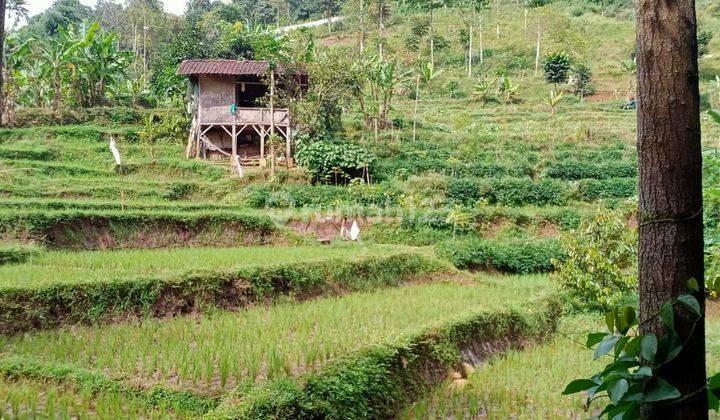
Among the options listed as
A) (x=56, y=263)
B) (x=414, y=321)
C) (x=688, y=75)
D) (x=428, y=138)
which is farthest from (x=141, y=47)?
(x=688, y=75)

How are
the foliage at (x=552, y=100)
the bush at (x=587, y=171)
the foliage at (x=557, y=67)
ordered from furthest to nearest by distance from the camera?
the foliage at (x=557, y=67) < the foliage at (x=552, y=100) < the bush at (x=587, y=171)

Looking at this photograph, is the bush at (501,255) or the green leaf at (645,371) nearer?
the green leaf at (645,371)

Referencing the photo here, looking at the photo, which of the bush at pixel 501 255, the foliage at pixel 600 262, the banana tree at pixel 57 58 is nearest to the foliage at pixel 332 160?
the bush at pixel 501 255

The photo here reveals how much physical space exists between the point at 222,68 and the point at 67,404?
788 inches

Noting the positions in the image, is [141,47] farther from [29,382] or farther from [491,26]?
[29,382]

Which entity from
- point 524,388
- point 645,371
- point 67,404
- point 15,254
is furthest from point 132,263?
point 645,371

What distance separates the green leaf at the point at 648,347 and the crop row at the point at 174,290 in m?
5.63

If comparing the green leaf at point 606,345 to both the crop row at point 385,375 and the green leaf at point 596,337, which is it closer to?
the green leaf at point 596,337

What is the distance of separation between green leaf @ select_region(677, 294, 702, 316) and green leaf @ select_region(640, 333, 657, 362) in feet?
0.64

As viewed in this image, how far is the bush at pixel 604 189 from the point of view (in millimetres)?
22375

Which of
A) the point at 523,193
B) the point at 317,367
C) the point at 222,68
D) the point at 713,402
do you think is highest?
the point at 222,68

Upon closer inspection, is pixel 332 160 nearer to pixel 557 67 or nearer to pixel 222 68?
pixel 222 68

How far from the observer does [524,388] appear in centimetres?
711

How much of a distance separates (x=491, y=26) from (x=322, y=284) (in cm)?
4839
